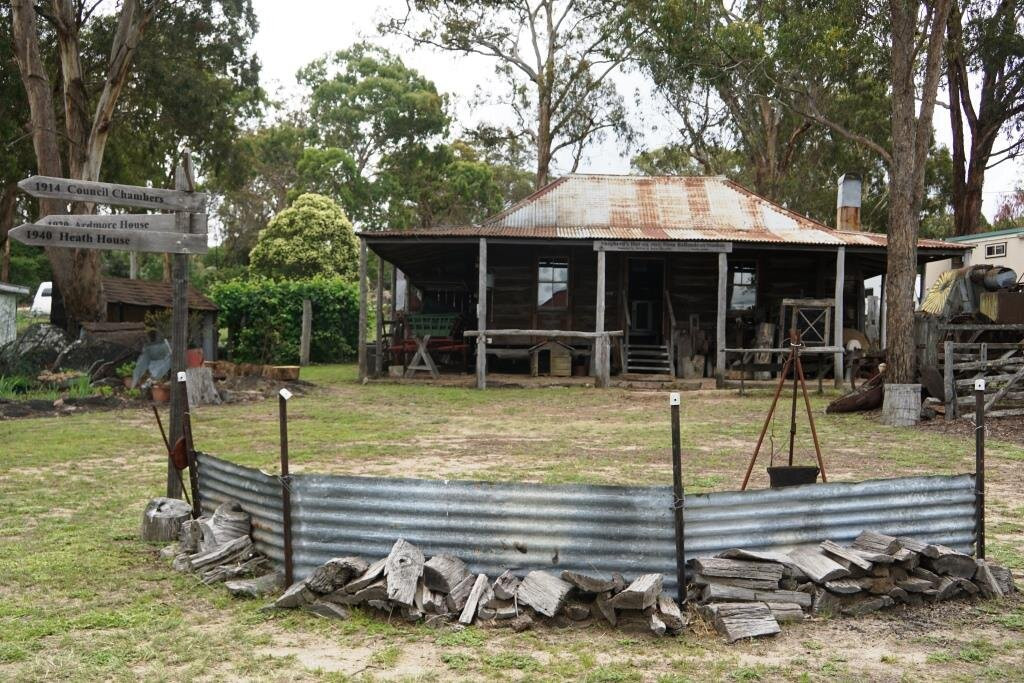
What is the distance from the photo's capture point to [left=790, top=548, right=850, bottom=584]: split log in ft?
15.5

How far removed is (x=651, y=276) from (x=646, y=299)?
0.60m

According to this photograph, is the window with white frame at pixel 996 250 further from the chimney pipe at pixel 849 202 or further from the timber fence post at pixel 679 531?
the timber fence post at pixel 679 531

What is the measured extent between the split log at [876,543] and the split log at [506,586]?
1.72 meters

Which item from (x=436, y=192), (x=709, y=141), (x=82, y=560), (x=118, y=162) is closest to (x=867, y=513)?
(x=82, y=560)

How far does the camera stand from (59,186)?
250 inches

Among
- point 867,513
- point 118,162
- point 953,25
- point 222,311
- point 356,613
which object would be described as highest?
point 953,25

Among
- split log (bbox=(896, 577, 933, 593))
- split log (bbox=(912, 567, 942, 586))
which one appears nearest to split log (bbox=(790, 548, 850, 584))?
split log (bbox=(896, 577, 933, 593))

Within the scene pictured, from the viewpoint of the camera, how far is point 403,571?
4.69 meters

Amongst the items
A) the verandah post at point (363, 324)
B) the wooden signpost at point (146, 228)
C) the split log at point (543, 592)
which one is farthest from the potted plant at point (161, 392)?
the split log at point (543, 592)

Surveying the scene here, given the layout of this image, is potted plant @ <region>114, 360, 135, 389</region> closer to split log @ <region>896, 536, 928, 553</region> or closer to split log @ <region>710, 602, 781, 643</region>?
split log @ <region>710, 602, 781, 643</region>

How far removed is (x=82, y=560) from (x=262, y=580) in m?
1.42

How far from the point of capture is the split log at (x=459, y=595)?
4.66 metres

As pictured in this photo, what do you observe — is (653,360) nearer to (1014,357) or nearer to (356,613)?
(1014,357)

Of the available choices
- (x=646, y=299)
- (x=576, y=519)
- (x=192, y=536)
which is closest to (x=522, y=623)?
(x=576, y=519)
